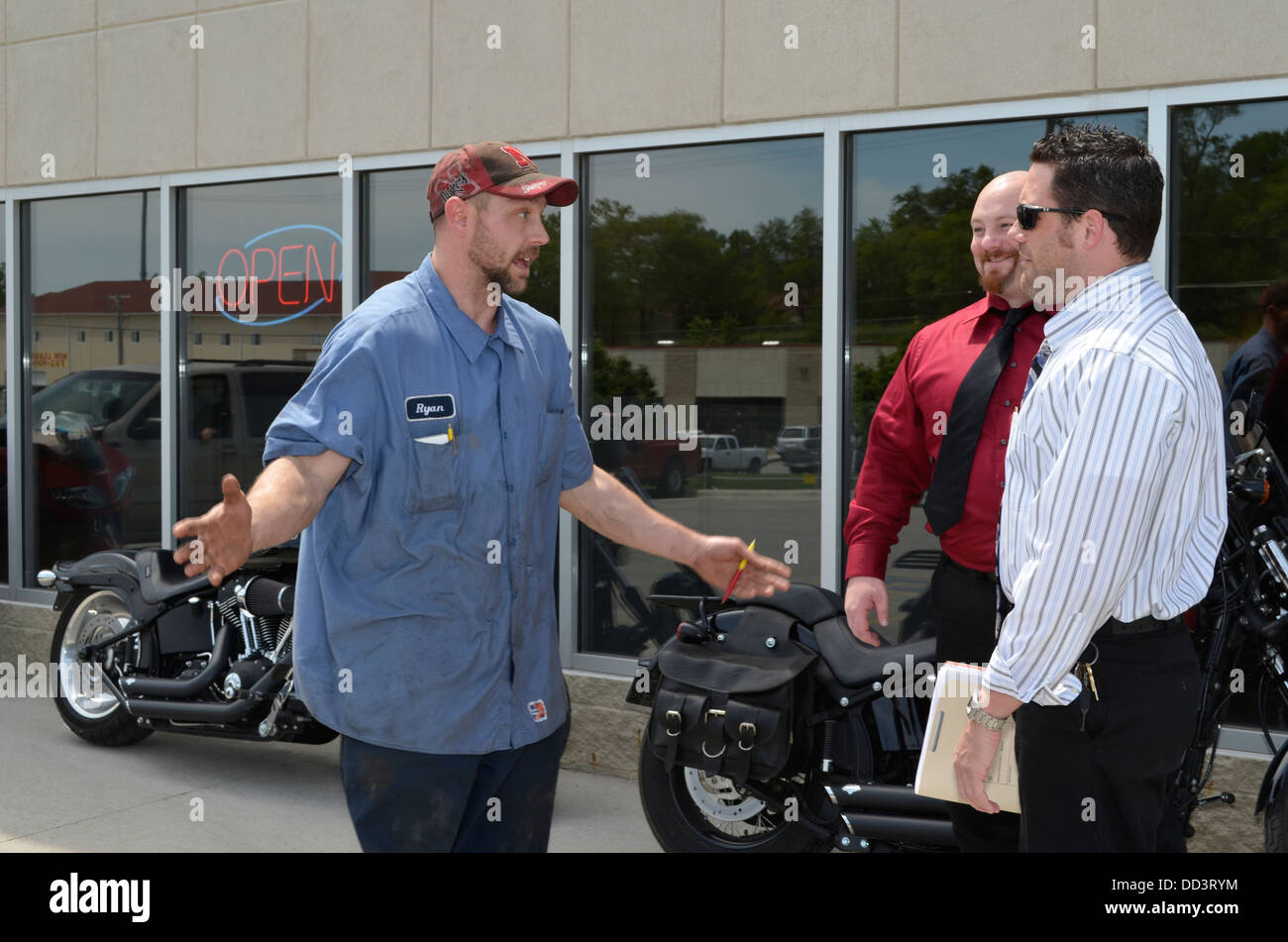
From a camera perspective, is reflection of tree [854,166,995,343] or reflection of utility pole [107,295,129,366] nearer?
reflection of tree [854,166,995,343]

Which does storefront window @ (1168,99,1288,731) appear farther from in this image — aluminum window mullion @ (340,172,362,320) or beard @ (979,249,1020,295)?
aluminum window mullion @ (340,172,362,320)

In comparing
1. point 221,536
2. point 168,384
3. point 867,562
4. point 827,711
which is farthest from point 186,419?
point 221,536

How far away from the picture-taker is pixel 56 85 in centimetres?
867

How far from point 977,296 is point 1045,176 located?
3.02m

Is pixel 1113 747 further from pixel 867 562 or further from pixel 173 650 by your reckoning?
pixel 173 650

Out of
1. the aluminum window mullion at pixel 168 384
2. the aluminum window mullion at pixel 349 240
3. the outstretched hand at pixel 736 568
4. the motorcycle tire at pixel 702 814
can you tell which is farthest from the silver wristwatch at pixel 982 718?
the aluminum window mullion at pixel 168 384

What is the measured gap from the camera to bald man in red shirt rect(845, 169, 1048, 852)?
12.2ft

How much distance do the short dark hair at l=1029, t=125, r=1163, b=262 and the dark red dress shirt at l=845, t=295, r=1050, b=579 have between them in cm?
98

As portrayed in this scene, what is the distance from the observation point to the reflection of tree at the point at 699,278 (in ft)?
20.6

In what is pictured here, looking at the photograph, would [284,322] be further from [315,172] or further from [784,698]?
[784,698]

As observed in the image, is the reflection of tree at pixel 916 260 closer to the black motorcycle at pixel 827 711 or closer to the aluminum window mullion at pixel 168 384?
the black motorcycle at pixel 827 711

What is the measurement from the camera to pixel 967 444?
379cm

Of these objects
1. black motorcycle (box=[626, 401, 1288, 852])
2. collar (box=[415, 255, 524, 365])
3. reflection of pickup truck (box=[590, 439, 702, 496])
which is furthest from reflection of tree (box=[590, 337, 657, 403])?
collar (box=[415, 255, 524, 365])

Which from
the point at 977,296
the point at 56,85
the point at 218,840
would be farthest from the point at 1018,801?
the point at 56,85
